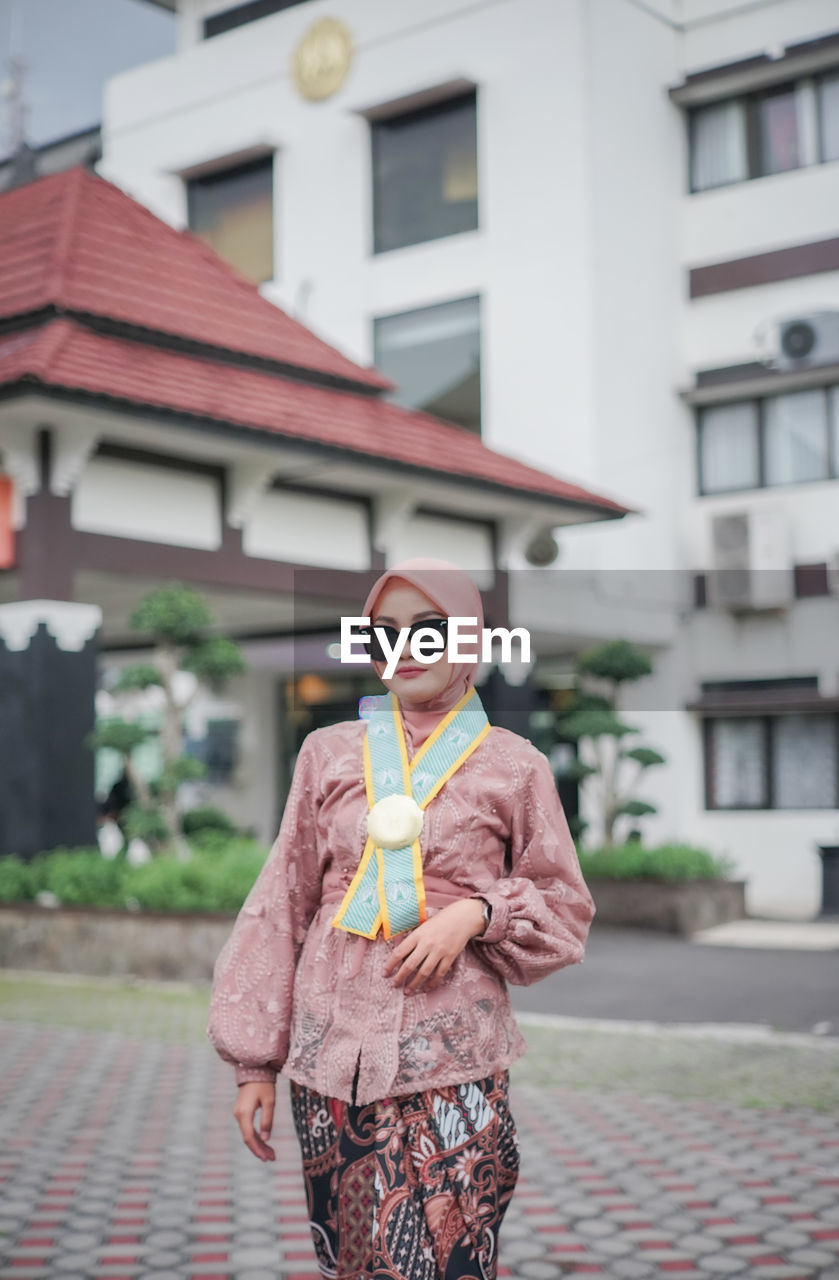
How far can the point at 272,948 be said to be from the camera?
2.91m

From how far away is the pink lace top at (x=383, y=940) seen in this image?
8.95 feet

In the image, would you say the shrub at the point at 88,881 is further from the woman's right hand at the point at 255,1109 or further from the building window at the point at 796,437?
the building window at the point at 796,437

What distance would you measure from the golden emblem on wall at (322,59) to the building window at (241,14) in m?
0.95

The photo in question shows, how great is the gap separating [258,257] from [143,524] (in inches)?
416

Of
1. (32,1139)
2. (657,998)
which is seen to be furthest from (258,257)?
(32,1139)

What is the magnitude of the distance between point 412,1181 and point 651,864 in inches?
513

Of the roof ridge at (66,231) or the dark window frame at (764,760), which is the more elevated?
the roof ridge at (66,231)

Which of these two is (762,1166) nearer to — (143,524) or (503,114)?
(143,524)

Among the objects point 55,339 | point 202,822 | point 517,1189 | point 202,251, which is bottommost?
point 517,1189

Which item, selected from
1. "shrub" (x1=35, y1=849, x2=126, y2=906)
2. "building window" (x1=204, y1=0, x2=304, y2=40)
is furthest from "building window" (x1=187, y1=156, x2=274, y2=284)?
"shrub" (x1=35, y1=849, x2=126, y2=906)

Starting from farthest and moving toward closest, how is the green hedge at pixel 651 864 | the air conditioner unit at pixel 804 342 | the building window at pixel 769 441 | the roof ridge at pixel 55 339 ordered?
the building window at pixel 769 441 < the air conditioner unit at pixel 804 342 < the green hedge at pixel 651 864 < the roof ridge at pixel 55 339

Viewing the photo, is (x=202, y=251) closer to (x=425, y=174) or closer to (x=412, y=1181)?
(x=425, y=174)

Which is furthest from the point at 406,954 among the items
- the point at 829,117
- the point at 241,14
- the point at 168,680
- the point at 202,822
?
the point at 241,14

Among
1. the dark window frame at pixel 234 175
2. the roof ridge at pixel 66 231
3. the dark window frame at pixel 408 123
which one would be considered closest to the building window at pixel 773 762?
the dark window frame at pixel 408 123
